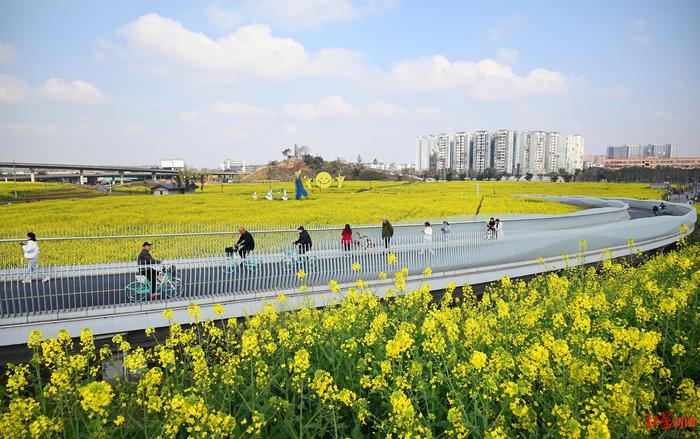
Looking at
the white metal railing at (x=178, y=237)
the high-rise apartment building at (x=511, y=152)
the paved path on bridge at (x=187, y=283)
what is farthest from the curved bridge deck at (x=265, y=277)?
the high-rise apartment building at (x=511, y=152)

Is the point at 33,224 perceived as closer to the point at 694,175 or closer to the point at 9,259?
Answer: the point at 9,259

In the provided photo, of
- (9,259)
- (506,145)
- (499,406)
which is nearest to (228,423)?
(499,406)

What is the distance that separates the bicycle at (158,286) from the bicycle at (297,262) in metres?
2.85

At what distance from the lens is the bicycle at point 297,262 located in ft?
39.1

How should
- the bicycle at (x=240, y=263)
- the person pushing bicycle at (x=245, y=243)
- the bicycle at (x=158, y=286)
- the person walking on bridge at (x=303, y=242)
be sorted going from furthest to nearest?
the person walking on bridge at (x=303, y=242)
the person pushing bicycle at (x=245, y=243)
the bicycle at (x=240, y=263)
the bicycle at (x=158, y=286)

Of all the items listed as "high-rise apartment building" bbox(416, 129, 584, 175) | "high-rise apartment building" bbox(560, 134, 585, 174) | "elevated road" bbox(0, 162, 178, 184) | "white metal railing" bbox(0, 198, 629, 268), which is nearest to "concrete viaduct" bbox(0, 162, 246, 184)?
"elevated road" bbox(0, 162, 178, 184)

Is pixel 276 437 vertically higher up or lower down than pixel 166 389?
lower down

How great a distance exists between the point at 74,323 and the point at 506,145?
6422 inches

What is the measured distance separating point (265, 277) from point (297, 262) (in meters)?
1.08

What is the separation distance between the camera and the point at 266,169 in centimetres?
9162

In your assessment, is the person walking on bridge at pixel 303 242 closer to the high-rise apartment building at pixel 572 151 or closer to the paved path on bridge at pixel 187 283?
the paved path on bridge at pixel 187 283

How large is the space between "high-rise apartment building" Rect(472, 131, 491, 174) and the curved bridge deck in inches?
5807

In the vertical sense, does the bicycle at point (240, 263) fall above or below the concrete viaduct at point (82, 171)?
below

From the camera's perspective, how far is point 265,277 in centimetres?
1141
